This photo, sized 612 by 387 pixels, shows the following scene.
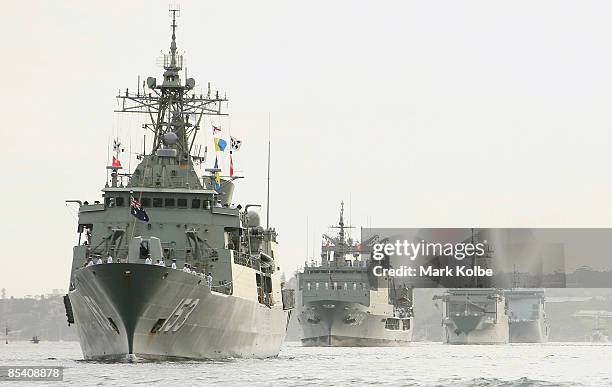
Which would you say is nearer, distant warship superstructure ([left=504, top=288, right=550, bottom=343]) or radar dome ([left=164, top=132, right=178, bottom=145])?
radar dome ([left=164, top=132, right=178, bottom=145])

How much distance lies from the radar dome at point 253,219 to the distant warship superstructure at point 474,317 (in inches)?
3740

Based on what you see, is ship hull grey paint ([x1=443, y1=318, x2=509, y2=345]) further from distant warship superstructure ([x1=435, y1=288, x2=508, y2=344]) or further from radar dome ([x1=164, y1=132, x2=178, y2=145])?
radar dome ([x1=164, y1=132, x2=178, y2=145])

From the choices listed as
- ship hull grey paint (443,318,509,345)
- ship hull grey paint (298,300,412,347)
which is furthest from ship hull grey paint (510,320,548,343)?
ship hull grey paint (298,300,412,347)

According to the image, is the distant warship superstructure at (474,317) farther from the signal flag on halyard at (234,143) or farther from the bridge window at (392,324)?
the signal flag on halyard at (234,143)

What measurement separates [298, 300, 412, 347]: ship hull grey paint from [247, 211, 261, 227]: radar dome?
160 feet

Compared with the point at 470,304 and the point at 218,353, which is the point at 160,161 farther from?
the point at 470,304

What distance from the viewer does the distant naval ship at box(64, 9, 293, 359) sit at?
4559 centimetres

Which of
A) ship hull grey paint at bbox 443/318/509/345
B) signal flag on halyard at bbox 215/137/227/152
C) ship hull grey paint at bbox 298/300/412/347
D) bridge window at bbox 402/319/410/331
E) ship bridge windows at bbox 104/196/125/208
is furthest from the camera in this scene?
ship hull grey paint at bbox 443/318/509/345

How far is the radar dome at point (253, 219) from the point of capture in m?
61.6

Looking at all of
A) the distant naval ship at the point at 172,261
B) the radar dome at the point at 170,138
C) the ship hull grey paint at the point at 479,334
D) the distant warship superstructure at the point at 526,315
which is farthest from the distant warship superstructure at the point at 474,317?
the radar dome at the point at 170,138

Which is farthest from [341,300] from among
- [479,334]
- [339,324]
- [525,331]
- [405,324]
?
[525,331]

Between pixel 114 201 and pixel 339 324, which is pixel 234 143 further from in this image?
pixel 339 324

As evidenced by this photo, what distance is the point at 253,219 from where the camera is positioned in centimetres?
6188

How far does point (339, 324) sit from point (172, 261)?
6110 cm
